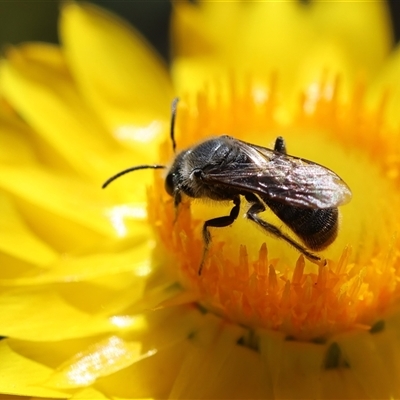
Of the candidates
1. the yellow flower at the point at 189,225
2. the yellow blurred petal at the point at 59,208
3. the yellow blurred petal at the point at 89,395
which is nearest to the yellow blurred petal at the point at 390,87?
the yellow flower at the point at 189,225

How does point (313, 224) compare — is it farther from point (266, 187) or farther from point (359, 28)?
point (359, 28)

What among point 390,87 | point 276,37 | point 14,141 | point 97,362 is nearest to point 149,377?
point 97,362

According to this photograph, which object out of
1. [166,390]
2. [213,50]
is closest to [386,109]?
[213,50]

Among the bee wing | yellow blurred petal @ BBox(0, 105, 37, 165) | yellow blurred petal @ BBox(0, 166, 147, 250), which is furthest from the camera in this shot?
yellow blurred petal @ BBox(0, 105, 37, 165)

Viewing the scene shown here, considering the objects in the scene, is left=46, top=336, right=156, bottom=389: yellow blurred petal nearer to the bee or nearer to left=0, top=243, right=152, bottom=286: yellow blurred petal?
left=0, top=243, right=152, bottom=286: yellow blurred petal

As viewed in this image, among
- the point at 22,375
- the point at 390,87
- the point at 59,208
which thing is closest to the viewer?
the point at 22,375

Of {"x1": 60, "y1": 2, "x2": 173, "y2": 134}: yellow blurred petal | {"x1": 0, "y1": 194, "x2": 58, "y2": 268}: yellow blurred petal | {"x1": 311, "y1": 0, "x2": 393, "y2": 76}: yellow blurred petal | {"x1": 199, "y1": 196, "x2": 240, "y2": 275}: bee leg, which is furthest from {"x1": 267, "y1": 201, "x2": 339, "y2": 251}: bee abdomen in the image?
{"x1": 311, "y1": 0, "x2": 393, "y2": 76}: yellow blurred petal
